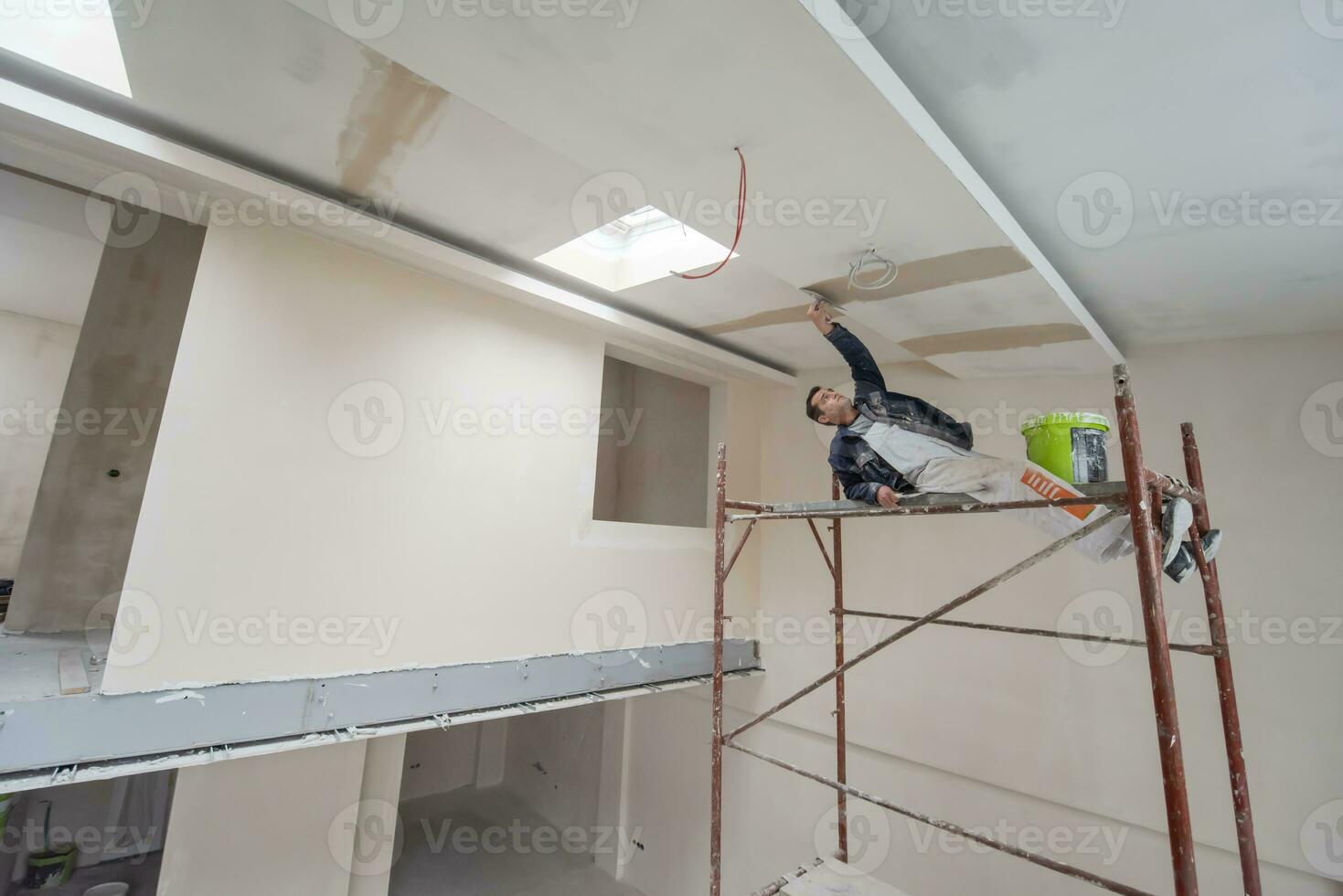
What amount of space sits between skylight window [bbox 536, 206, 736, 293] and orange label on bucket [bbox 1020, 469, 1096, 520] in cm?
165

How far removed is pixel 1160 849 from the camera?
2.46 meters

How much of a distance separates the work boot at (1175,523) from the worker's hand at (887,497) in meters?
0.75

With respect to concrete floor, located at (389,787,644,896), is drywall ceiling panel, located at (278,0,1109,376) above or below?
above

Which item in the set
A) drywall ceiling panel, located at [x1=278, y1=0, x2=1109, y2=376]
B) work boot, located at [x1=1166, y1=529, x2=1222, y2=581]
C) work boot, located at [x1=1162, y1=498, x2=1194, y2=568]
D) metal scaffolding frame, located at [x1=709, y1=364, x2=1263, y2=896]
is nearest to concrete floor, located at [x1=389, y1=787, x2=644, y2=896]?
metal scaffolding frame, located at [x1=709, y1=364, x2=1263, y2=896]

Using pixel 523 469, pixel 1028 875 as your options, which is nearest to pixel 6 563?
pixel 523 469

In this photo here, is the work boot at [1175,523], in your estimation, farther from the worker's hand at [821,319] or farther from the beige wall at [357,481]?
the beige wall at [357,481]

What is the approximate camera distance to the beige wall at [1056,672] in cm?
230

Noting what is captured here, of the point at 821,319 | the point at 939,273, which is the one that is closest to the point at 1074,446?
the point at 939,273

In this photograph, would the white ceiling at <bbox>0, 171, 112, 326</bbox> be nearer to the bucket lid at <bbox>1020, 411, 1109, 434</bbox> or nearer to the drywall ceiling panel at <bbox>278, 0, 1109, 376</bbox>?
the drywall ceiling panel at <bbox>278, 0, 1109, 376</bbox>

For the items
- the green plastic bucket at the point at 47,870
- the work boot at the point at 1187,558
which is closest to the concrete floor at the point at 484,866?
the green plastic bucket at the point at 47,870

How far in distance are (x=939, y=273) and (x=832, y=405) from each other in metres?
0.64

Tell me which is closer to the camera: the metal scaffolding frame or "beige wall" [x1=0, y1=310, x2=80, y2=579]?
the metal scaffolding frame

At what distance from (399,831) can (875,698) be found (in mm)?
4744

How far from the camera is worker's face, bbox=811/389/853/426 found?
230 centimetres
